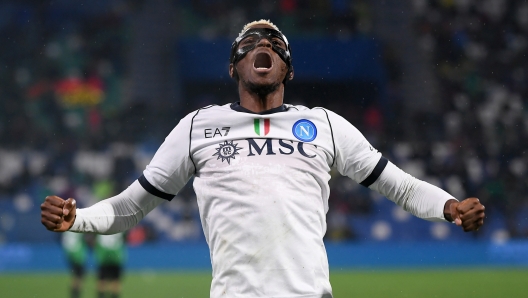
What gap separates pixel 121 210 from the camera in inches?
147

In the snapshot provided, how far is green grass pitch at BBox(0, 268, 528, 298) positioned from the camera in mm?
11492

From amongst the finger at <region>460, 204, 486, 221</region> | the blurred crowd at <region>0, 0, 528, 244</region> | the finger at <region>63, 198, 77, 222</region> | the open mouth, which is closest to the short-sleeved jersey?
the open mouth

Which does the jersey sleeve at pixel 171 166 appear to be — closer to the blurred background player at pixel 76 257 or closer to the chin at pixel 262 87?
the chin at pixel 262 87

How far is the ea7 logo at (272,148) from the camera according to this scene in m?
3.53

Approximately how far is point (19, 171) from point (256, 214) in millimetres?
14442

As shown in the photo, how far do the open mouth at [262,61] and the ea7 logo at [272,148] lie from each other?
0.39 m

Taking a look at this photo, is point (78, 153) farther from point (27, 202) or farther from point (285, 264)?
point (285, 264)

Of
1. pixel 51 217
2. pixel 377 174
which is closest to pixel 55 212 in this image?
pixel 51 217

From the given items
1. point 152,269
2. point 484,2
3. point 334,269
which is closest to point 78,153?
point 152,269

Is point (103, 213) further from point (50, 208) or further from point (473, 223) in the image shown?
point (473, 223)

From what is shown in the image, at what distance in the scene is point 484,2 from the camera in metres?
21.0

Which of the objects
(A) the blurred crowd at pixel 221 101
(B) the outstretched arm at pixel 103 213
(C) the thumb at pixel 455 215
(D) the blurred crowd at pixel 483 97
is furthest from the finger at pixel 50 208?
(D) the blurred crowd at pixel 483 97

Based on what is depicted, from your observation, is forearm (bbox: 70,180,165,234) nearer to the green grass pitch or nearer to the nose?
the nose

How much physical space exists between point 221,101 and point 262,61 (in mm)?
15879
